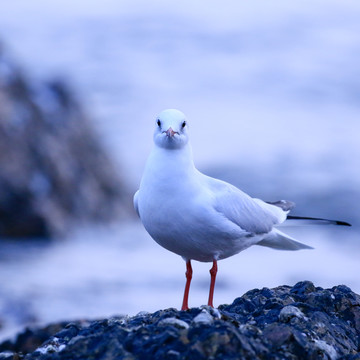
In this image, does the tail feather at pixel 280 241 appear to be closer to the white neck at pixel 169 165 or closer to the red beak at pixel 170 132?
the white neck at pixel 169 165

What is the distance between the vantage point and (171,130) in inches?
208

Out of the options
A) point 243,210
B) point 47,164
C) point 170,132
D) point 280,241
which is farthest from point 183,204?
point 47,164

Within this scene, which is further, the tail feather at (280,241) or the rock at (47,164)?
the rock at (47,164)

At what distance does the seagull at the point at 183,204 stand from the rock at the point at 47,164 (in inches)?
228

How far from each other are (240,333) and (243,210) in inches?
88.3

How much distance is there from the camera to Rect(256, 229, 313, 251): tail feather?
633cm

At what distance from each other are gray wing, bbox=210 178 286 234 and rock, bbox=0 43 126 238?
5633 millimetres

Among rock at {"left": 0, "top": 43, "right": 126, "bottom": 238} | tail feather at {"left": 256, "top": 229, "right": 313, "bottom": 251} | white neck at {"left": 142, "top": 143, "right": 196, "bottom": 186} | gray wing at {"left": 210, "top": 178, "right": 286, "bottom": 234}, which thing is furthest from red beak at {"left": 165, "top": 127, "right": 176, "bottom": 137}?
rock at {"left": 0, "top": 43, "right": 126, "bottom": 238}

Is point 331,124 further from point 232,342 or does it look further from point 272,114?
point 232,342

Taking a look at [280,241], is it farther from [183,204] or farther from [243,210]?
[183,204]

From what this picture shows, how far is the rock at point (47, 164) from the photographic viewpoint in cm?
1124

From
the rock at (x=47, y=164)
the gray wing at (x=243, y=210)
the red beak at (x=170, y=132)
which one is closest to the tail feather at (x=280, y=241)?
the gray wing at (x=243, y=210)

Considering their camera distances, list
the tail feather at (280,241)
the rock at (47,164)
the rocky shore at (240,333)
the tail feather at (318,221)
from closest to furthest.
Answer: the rocky shore at (240,333)
the tail feather at (318,221)
the tail feather at (280,241)
the rock at (47,164)

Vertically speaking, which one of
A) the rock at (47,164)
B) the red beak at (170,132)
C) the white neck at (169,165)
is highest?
the red beak at (170,132)
